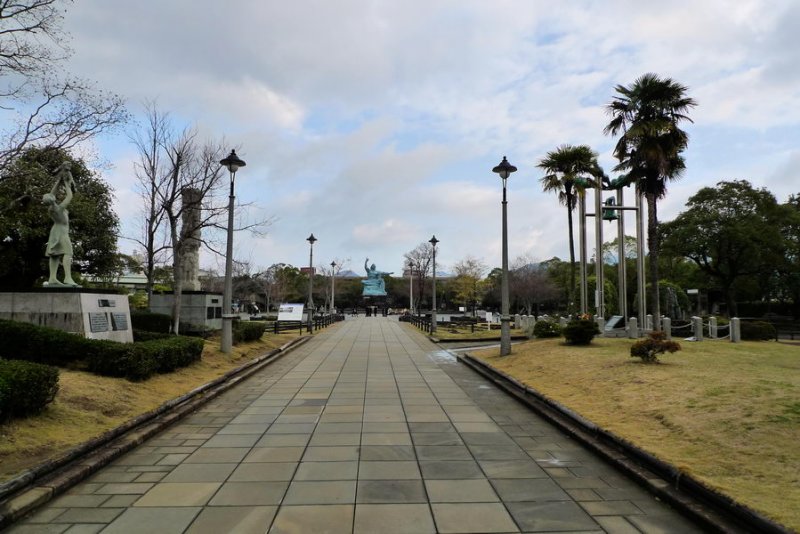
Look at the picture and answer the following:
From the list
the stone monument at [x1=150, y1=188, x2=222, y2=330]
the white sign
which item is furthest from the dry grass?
the white sign

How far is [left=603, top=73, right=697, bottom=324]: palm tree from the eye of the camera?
63.5 ft

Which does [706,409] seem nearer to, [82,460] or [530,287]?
[82,460]

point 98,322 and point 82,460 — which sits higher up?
point 98,322

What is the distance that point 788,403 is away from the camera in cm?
662

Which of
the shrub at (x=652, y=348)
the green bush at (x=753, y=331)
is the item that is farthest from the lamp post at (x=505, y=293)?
the green bush at (x=753, y=331)

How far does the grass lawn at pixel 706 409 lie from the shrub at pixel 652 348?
24 centimetres

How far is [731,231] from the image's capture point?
125 feet

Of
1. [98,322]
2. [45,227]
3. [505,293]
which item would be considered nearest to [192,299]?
[45,227]

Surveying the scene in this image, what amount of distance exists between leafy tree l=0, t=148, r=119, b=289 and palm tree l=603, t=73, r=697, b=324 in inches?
759

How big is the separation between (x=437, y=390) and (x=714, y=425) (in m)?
5.73

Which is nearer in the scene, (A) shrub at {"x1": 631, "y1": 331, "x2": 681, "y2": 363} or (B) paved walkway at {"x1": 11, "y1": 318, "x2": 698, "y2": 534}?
(B) paved walkway at {"x1": 11, "y1": 318, "x2": 698, "y2": 534}

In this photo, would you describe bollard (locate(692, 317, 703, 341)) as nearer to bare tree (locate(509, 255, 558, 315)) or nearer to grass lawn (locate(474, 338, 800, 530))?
grass lawn (locate(474, 338, 800, 530))

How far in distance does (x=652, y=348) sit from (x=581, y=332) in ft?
14.3

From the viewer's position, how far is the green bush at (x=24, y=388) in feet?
19.1
